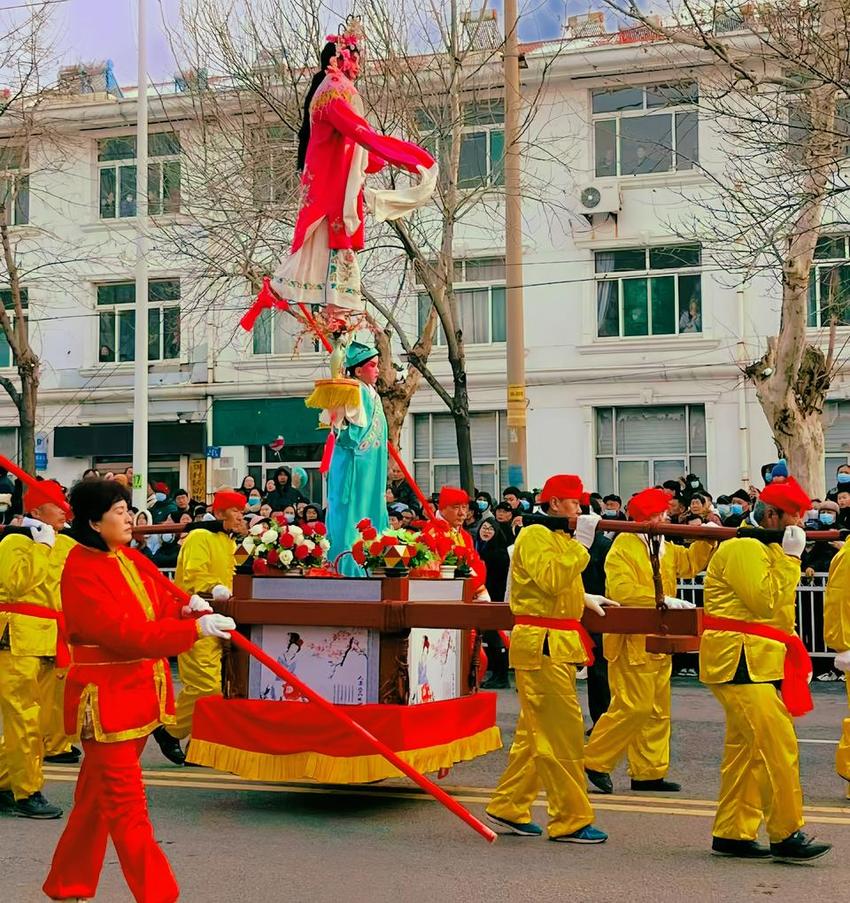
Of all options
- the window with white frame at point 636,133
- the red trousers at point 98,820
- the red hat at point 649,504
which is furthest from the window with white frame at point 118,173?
the red trousers at point 98,820

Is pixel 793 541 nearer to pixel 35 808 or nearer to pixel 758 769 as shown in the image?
pixel 758 769

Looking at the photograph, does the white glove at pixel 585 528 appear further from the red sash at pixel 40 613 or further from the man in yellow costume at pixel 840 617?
the red sash at pixel 40 613

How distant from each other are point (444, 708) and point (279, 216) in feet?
38.8

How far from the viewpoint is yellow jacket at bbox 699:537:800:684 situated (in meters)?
6.80

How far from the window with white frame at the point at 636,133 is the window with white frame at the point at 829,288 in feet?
10.4

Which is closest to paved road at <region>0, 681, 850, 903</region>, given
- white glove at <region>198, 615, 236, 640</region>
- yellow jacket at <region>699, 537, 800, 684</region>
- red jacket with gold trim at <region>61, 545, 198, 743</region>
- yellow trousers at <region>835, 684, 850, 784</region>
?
yellow trousers at <region>835, 684, 850, 784</region>

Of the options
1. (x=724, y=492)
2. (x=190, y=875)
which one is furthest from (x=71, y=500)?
(x=724, y=492)

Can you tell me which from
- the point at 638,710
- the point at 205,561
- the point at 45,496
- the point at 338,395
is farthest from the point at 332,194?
the point at 638,710

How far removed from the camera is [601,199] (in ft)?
79.7

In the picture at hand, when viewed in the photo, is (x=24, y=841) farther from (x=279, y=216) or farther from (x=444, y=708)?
(x=279, y=216)

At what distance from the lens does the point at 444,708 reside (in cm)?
826

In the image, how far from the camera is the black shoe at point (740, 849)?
22.1 ft

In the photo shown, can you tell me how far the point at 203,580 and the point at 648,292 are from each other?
1631 cm

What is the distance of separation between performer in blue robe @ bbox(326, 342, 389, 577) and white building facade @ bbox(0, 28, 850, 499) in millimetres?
13463
